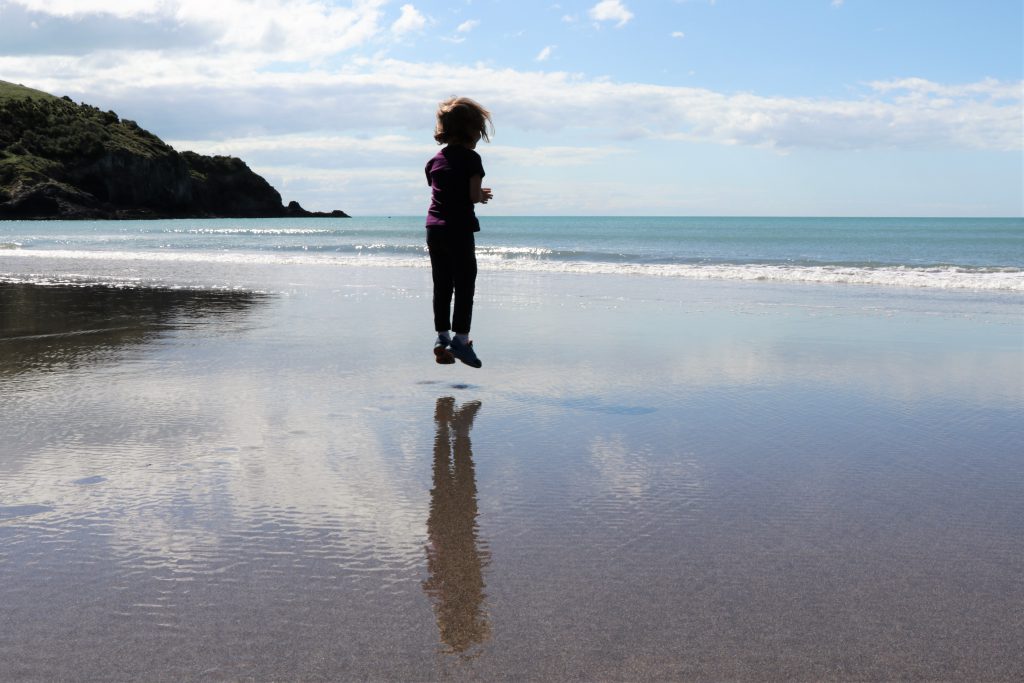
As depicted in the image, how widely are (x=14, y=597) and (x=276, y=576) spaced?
0.70 m

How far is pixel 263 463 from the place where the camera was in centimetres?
387

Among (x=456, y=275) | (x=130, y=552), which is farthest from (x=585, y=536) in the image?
(x=456, y=275)

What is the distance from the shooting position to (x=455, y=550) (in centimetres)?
289

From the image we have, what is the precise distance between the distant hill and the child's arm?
9936 centimetres

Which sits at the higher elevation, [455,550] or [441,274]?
[441,274]

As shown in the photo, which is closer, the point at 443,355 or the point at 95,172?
the point at 443,355

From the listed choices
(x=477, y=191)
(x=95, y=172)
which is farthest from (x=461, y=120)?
(x=95, y=172)

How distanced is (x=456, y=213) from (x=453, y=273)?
429 mm

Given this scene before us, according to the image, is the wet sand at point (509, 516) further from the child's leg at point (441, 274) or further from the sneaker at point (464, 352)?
the child's leg at point (441, 274)

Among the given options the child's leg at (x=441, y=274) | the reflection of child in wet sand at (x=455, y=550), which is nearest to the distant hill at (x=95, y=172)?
the child's leg at (x=441, y=274)

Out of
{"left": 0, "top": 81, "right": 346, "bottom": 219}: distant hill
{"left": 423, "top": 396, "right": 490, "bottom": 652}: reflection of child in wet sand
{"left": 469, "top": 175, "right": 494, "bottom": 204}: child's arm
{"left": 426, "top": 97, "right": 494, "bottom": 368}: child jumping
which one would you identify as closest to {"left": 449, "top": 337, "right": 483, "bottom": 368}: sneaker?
{"left": 426, "top": 97, "right": 494, "bottom": 368}: child jumping

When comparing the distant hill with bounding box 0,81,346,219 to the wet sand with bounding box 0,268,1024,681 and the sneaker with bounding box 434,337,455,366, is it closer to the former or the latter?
the sneaker with bounding box 434,337,455,366

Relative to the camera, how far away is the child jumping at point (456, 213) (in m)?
6.11

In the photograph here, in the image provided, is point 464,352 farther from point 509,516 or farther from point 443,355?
point 509,516
